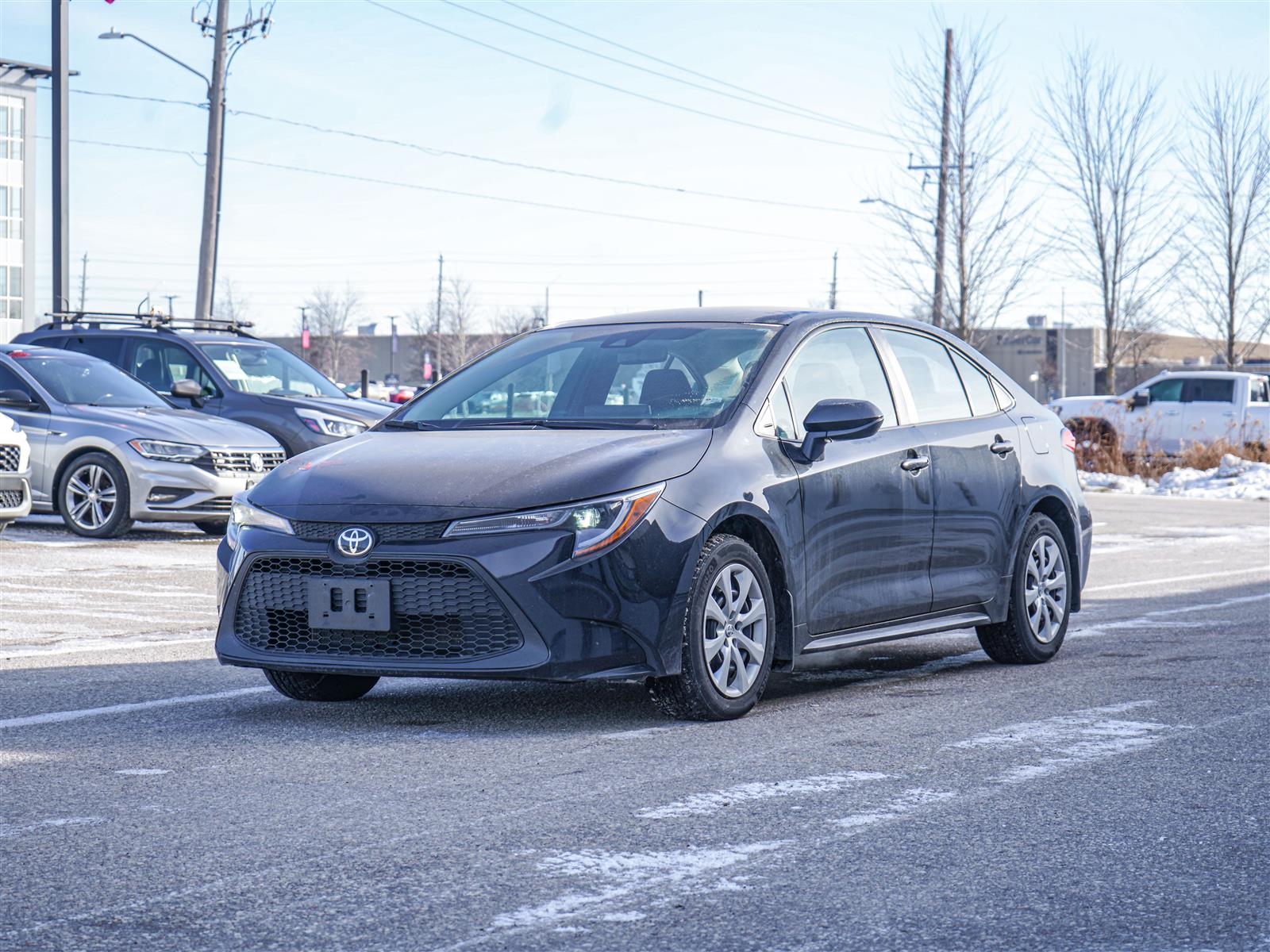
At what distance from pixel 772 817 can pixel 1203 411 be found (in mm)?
26387

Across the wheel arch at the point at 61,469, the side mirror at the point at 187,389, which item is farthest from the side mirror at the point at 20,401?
the side mirror at the point at 187,389

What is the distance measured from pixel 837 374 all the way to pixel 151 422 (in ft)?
28.1

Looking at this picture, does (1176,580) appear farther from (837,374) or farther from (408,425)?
(408,425)

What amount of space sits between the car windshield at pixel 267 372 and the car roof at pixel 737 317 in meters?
9.24

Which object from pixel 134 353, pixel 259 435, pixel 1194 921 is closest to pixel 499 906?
pixel 1194 921

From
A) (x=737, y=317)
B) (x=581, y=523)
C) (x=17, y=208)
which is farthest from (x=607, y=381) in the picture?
(x=17, y=208)

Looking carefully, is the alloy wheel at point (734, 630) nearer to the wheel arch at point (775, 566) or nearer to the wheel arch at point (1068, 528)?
the wheel arch at point (775, 566)

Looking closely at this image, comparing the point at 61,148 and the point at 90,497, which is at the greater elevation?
the point at 61,148

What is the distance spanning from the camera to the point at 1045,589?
8188 millimetres

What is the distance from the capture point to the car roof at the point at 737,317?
716 centimetres

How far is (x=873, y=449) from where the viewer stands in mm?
7016

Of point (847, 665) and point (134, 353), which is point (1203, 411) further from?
point (847, 665)

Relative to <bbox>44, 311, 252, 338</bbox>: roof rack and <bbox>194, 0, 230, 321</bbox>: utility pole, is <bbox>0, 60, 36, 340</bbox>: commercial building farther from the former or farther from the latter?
<bbox>44, 311, 252, 338</bbox>: roof rack

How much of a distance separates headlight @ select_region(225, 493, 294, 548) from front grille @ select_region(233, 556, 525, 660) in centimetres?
12
